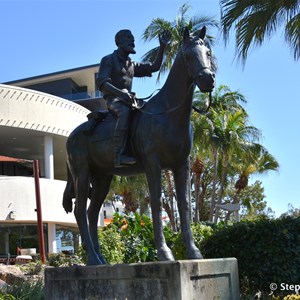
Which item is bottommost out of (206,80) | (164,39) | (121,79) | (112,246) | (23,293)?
(23,293)

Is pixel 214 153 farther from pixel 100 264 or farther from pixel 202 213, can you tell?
pixel 100 264

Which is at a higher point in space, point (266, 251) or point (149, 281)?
point (149, 281)

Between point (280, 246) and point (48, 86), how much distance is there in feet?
123

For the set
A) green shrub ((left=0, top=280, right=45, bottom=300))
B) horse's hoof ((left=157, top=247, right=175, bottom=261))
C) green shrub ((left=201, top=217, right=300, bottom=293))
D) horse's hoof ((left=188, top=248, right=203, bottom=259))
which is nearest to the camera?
horse's hoof ((left=157, top=247, right=175, bottom=261))

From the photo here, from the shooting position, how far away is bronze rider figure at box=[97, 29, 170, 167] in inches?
225

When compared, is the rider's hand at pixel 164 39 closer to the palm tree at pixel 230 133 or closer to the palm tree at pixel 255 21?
the palm tree at pixel 255 21

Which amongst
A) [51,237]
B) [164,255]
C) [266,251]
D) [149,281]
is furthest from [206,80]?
[51,237]

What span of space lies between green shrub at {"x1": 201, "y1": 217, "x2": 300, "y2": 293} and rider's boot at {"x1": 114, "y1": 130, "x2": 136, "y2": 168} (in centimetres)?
397

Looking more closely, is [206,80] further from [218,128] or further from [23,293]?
[218,128]

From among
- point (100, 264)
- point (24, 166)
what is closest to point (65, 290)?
point (100, 264)

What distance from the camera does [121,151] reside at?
5688 mm

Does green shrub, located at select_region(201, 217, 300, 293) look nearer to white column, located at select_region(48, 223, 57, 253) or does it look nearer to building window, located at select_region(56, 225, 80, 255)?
white column, located at select_region(48, 223, 57, 253)

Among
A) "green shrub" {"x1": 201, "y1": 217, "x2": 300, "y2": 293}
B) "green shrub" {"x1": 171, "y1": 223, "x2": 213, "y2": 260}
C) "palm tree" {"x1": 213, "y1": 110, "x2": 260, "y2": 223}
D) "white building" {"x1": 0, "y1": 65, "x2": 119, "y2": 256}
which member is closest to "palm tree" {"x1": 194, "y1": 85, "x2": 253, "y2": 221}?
"palm tree" {"x1": 213, "y1": 110, "x2": 260, "y2": 223}

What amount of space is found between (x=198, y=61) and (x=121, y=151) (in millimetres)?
1298
